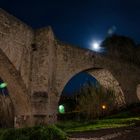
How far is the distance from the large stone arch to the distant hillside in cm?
1370

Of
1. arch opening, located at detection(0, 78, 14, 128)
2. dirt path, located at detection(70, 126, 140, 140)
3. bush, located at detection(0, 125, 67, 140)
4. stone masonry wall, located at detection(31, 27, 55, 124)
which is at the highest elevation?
stone masonry wall, located at detection(31, 27, 55, 124)

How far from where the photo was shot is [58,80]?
13891 millimetres

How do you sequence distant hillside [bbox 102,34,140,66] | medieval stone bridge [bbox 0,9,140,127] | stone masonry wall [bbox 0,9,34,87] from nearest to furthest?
stone masonry wall [bbox 0,9,34,87] < medieval stone bridge [bbox 0,9,140,127] < distant hillside [bbox 102,34,140,66]

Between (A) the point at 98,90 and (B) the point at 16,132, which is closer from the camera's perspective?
(B) the point at 16,132

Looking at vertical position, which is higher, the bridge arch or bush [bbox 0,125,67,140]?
the bridge arch

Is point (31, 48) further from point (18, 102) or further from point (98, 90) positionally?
point (98, 90)

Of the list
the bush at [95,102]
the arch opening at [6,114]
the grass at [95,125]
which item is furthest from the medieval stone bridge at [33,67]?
the arch opening at [6,114]

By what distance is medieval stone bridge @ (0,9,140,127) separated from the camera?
11180 mm

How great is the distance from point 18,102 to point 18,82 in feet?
3.57

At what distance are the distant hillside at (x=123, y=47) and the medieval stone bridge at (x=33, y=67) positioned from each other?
32.8ft

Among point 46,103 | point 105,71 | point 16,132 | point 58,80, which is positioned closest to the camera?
point 16,132

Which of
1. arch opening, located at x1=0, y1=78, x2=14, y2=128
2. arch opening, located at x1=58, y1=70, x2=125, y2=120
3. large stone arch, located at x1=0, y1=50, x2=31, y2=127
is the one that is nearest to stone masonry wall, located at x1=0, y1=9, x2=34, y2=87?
large stone arch, located at x1=0, y1=50, x2=31, y2=127

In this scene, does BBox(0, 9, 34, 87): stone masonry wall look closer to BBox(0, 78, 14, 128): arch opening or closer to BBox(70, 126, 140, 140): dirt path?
BBox(0, 78, 14, 128): arch opening

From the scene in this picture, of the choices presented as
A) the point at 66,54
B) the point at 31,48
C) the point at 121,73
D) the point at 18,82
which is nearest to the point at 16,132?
the point at 18,82
